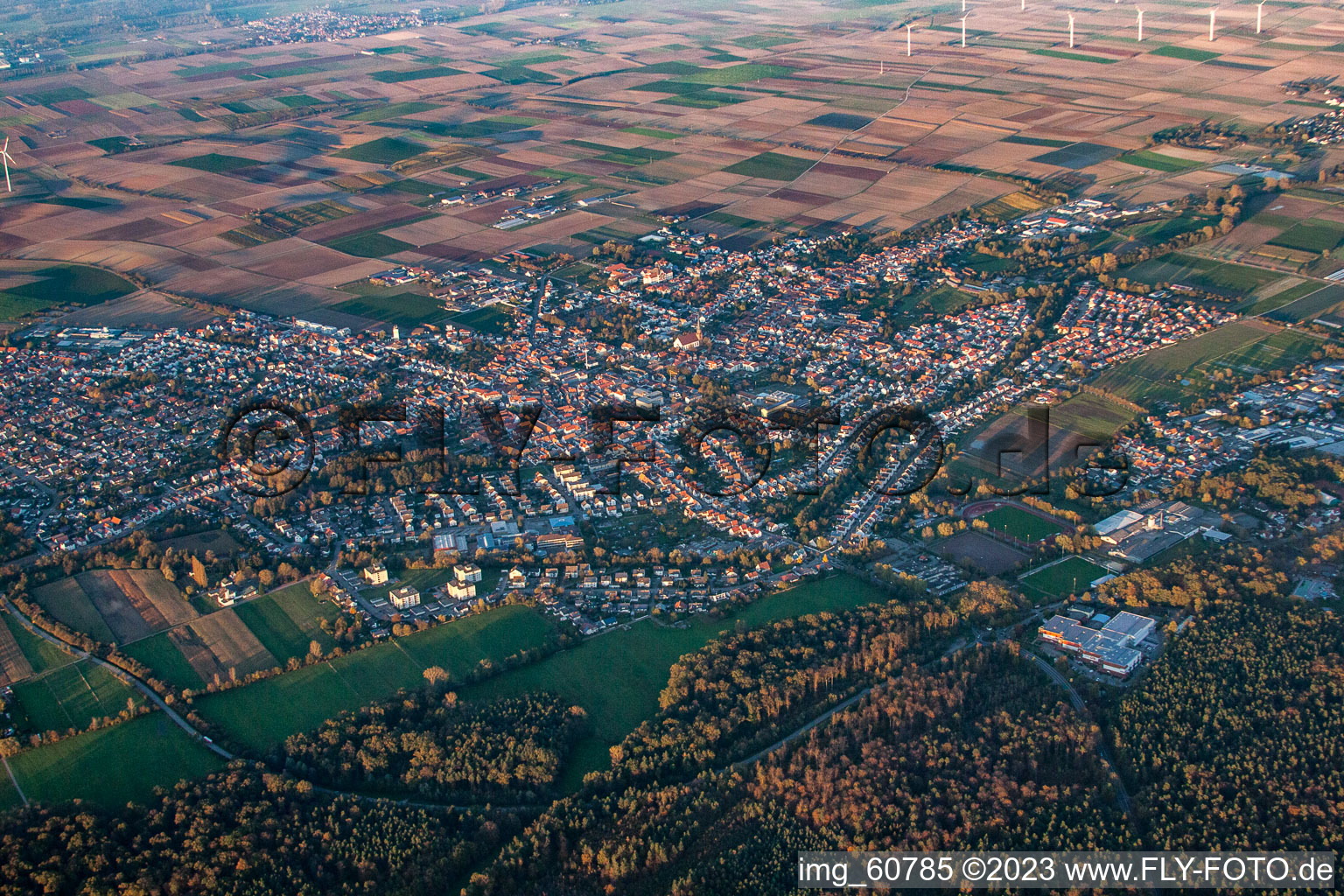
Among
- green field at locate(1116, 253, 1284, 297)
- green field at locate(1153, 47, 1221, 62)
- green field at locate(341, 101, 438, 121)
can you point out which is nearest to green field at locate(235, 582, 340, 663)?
green field at locate(1116, 253, 1284, 297)

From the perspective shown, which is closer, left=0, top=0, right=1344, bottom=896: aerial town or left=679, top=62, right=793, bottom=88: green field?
left=0, top=0, right=1344, bottom=896: aerial town

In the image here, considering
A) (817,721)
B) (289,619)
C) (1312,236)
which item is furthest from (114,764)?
(1312,236)

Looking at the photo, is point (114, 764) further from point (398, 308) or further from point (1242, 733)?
point (398, 308)

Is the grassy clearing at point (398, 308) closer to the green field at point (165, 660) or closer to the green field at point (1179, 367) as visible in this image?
the green field at point (165, 660)

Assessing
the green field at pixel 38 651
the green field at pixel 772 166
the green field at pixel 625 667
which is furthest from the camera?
the green field at pixel 772 166

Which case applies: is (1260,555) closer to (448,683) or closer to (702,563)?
(702,563)

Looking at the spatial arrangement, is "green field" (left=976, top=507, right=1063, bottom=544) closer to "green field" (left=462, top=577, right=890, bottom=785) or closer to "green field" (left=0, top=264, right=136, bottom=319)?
"green field" (left=462, top=577, right=890, bottom=785)

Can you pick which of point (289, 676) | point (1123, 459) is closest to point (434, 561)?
point (289, 676)

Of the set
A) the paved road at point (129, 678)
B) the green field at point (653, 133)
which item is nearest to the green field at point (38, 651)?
the paved road at point (129, 678)
